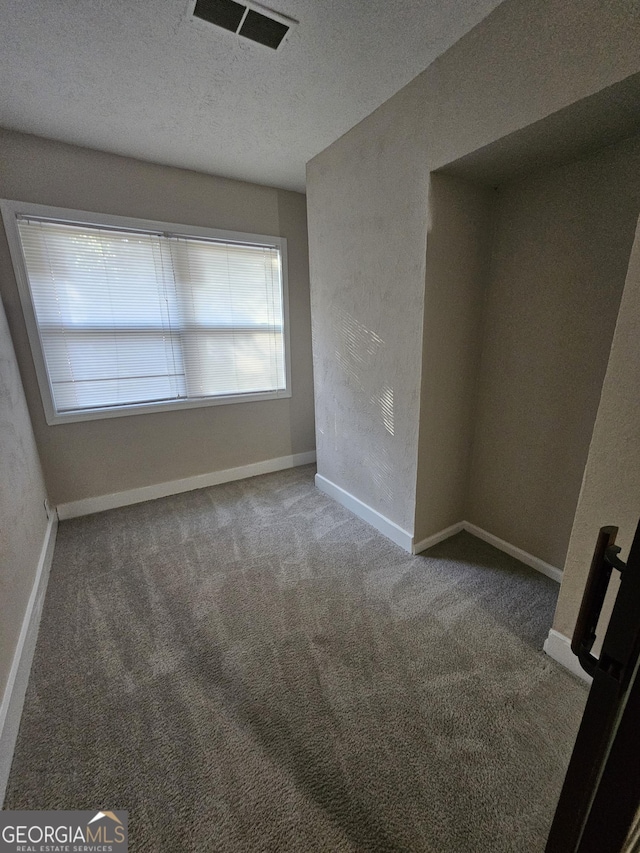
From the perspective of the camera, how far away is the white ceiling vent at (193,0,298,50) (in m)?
1.34

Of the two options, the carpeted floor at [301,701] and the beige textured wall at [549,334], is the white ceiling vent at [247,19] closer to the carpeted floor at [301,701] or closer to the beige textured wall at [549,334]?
the beige textured wall at [549,334]

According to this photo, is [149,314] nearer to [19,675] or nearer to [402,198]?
[402,198]

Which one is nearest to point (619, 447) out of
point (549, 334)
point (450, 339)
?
point (549, 334)

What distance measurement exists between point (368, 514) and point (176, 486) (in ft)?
5.71

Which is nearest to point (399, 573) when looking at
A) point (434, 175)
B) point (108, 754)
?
point (108, 754)

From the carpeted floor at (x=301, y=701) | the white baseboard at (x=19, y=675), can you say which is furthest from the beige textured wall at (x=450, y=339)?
the white baseboard at (x=19, y=675)

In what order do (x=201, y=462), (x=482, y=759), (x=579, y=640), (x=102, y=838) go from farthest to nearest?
(x=201, y=462), (x=482, y=759), (x=102, y=838), (x=579, y=640)

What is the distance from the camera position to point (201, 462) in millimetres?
3195

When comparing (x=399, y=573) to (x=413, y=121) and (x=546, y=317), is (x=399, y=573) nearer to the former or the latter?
(x=546, y=317)

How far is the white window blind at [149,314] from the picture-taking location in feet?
7.93

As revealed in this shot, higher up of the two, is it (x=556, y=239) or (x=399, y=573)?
(x=556, y=239)

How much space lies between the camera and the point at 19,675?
1404mm

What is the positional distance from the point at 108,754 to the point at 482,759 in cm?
128

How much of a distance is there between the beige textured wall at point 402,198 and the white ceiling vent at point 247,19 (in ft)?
2.25
